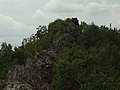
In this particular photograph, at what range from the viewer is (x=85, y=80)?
57344 mm

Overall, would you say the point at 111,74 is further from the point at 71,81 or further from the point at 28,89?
the point at 28,89

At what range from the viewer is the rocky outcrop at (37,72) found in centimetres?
6191

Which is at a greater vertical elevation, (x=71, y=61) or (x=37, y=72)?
(x=71, y=61)

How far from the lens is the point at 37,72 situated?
63.2m

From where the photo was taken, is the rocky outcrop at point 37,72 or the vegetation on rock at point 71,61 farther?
the rocky outcrop at point 37,72

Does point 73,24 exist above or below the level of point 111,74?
above

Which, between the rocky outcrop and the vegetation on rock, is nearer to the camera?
the vegetation on rock

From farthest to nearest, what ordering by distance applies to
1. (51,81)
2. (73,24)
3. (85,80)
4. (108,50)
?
1. (73,24)
2. (108,50)
3. (51,81)
4. (85,80)

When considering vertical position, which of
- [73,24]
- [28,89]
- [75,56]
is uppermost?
[73,24]

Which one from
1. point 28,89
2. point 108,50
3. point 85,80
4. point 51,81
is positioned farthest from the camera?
point 108,50

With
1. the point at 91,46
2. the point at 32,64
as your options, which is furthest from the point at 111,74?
the point at 91,46

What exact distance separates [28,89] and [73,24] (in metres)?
61.3

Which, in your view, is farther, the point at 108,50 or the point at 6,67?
the point at 6,67

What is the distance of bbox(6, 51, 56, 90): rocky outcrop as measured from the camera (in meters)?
61.9
